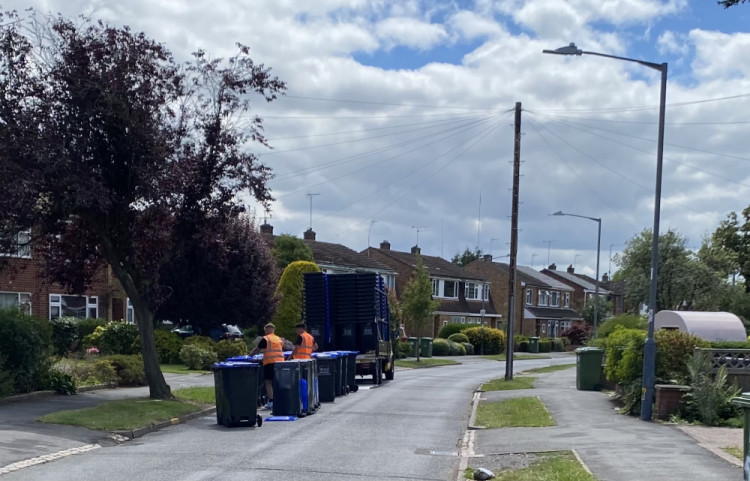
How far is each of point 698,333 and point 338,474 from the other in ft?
55.7

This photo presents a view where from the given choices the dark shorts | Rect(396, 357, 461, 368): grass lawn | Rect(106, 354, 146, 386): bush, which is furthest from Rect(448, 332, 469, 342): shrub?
the dark shorts

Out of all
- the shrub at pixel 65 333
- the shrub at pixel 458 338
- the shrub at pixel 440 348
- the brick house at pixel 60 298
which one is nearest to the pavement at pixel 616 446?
the shrub at pixel 65 333

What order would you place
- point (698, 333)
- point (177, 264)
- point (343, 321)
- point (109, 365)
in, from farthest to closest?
1. point (177, 264)
2. point (343, 321)
3. point (698, 333)
4. point (109, 365)

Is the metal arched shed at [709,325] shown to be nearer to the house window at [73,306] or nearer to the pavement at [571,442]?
the pavement at [571,442]

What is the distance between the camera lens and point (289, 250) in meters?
47.8

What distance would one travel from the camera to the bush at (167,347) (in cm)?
3078

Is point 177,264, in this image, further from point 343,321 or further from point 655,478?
point 655,478

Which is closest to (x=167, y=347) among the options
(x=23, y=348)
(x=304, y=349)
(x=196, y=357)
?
(x=196, y=357)

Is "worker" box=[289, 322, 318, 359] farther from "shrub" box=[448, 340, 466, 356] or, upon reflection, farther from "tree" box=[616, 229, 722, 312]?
"shrub" box=[448, 340, 466, 356]

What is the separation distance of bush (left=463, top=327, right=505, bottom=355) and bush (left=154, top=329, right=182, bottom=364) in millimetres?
33471

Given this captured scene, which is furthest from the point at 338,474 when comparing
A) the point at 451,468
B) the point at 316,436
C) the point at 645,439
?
the point at 645,439

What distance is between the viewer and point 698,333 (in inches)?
984

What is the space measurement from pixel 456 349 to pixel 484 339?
193 inches

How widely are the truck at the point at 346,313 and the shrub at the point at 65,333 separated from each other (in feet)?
30.0
